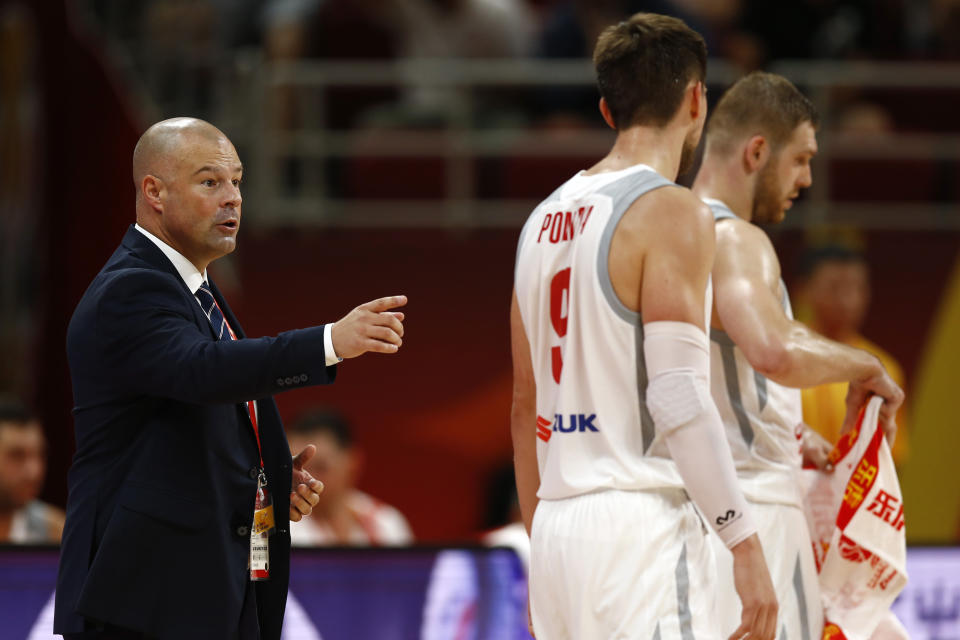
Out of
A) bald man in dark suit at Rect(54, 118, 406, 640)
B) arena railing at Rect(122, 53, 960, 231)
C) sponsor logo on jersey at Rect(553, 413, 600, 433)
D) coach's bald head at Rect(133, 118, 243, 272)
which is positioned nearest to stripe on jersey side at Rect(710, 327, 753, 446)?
sponsor logo on jersey at Rect(553, 413, 600, 433)

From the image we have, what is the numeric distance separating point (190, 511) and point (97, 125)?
7.25 metres

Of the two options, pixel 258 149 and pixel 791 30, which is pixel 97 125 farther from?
pixel 791 30

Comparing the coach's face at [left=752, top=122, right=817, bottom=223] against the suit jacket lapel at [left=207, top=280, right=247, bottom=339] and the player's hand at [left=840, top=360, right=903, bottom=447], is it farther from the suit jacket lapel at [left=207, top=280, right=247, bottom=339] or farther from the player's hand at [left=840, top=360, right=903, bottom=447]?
the suit jacket lapel at [left=207, top=280, right=247, bottom=339]

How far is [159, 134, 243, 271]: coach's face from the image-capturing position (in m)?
3.45

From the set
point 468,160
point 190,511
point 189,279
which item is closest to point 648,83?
point 189,279

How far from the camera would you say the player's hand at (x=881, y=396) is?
407cm

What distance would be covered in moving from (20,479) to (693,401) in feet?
15.5

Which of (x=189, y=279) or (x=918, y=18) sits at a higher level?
(x=918, y=18)

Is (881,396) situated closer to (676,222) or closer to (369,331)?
(676,222)

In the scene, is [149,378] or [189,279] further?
[189,279]

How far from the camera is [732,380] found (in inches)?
161

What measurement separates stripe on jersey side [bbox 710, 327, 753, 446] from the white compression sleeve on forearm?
0.74 m

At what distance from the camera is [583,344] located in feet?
11.5

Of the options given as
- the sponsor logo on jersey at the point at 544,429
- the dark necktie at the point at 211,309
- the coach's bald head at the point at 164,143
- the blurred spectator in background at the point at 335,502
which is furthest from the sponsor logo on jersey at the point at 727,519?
the blurred spectator in background at the point at 335,502
